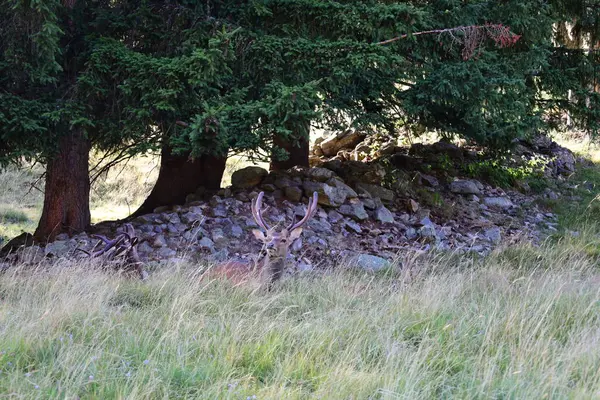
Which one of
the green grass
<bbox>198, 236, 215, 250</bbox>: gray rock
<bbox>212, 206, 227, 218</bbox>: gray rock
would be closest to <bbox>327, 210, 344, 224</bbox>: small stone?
<bbox>212, 206, 227, 218</bbox>: gray rock

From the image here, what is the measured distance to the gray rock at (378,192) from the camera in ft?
34.6

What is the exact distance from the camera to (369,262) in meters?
8.13

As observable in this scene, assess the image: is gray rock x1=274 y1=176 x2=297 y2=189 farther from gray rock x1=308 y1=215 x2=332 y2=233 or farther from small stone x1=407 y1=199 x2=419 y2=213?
small stone x1=407 y1=199 x2=419 y2=213

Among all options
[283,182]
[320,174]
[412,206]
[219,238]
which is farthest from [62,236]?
[412,206]

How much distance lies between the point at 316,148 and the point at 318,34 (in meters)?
6.94

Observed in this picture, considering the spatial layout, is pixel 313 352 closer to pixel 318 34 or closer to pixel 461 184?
pixel 318 34

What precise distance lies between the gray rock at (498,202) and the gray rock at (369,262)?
3.85 m

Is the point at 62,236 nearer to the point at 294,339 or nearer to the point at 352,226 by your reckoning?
the point at 352,226

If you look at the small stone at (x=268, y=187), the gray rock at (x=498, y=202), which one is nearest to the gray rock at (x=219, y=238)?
the small stone at (x=268, y=187)

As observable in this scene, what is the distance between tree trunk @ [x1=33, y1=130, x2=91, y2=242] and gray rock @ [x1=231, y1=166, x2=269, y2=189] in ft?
7.39

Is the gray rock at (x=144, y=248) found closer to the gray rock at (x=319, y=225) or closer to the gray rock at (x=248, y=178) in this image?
the gray rock at (x=248, y=178)

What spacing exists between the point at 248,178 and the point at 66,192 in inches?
107

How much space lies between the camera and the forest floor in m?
3.26

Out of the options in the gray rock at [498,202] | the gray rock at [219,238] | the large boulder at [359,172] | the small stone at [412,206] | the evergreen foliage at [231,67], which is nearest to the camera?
the evergreen foliage at [231,67]
